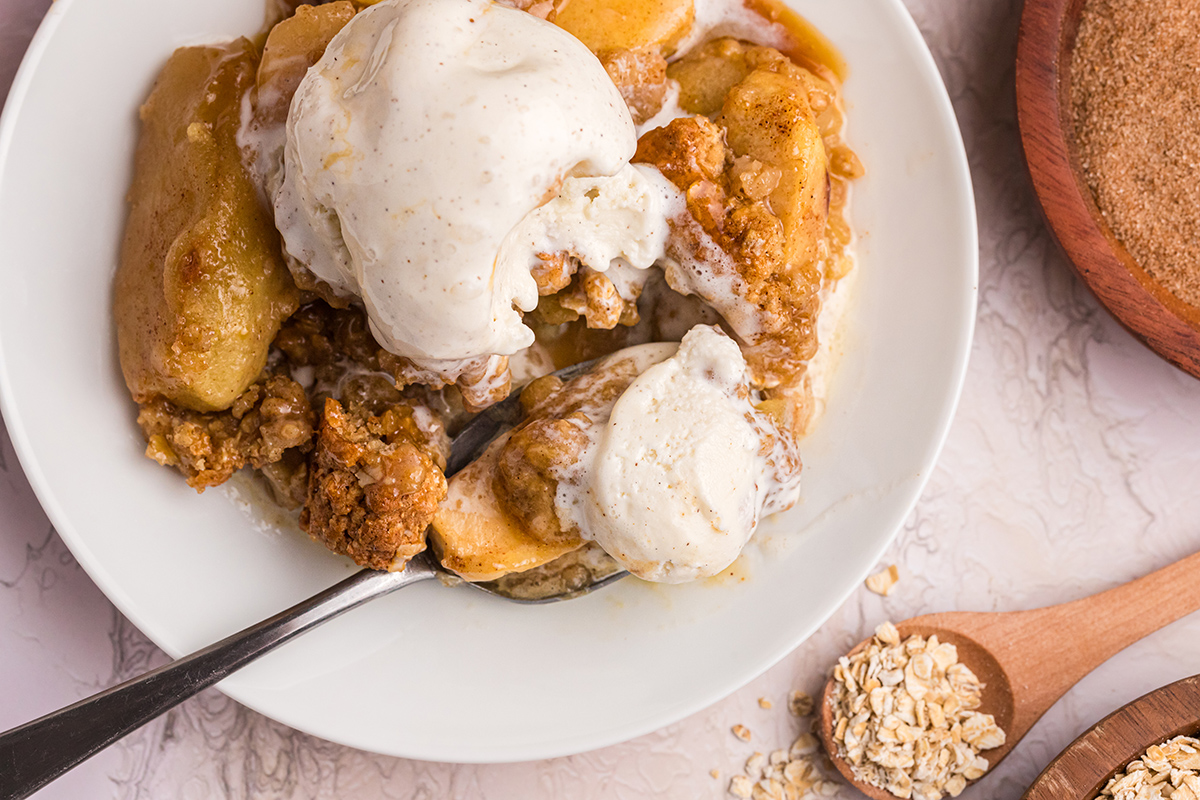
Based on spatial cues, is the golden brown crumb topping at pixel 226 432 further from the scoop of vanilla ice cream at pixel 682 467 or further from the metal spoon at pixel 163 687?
the scoop of vanilla ice cream at pixel 682 467

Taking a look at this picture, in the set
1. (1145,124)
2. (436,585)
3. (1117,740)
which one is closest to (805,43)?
(1145,124)

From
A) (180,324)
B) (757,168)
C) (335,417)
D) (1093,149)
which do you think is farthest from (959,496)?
(180,324)

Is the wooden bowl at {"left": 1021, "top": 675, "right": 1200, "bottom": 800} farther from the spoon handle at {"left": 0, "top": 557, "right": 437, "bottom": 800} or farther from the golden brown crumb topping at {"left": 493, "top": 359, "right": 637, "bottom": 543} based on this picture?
the spoon handle at {"left": 0, "top": 557, "right": 437, "bottom": 800}

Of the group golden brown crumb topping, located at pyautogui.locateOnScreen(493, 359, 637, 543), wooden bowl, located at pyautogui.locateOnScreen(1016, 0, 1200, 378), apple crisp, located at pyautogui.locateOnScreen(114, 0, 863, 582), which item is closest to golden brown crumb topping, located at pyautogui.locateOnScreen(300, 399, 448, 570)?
apple crisp, located at pyautogui.locateOnScreen(114, 0, 863, 582)

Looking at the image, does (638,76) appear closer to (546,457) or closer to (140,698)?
(546,457)

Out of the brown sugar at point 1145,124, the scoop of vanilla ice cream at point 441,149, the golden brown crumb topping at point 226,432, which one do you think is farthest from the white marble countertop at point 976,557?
the scoop of vanilla ice cream at point 441,149

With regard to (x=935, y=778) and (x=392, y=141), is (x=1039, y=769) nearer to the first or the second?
(x=935, y=778)
